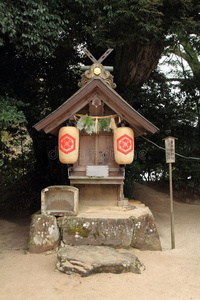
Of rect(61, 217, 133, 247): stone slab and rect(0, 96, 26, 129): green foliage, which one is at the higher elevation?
rect(0, 96, 26, 129): green foliage

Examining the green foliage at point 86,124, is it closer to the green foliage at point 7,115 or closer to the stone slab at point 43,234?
the green foliage at point 7,115

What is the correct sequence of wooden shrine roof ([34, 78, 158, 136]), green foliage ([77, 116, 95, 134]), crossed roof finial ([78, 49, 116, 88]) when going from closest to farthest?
1. wooden shrine roof ([34, 78, 158, 136])
2. green foliage ([77, 116, 95, 134])
3. crossed roof finial ([78, 49, 116, 88])

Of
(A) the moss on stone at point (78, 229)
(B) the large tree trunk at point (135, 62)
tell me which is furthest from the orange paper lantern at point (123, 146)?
(B) the large tree trunk at point (135, 62)

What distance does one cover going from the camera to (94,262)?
441 cm

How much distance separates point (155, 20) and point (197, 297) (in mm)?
7111

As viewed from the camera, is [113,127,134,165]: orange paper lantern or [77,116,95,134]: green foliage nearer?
[113,127,134,165]: orange paper lantern

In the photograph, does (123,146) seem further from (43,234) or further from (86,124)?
(43,234)

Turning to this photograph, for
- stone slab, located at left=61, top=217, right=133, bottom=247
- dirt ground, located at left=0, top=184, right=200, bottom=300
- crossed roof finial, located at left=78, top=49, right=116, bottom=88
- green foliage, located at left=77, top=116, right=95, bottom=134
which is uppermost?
crossed roof finial, located at left=78, top=49, right=116, bottom=88

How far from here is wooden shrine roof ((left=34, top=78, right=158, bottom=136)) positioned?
249 inches

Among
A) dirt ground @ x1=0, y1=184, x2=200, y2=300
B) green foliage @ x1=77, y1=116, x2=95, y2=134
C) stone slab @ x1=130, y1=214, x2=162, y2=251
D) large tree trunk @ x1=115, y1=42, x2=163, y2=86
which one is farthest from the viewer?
large tree trunk @ x1=115, y1=42, x2=163, y2=86

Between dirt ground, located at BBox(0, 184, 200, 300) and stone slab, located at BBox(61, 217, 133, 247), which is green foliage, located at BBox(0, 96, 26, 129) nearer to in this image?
stone slab, located at BBox(61, 217, 133, 247)

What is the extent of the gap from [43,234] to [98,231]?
118cm

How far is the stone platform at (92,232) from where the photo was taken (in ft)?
18.6

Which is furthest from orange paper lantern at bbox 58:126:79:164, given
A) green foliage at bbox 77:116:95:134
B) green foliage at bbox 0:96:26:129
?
green foliage at bbox 0:96:26:129
